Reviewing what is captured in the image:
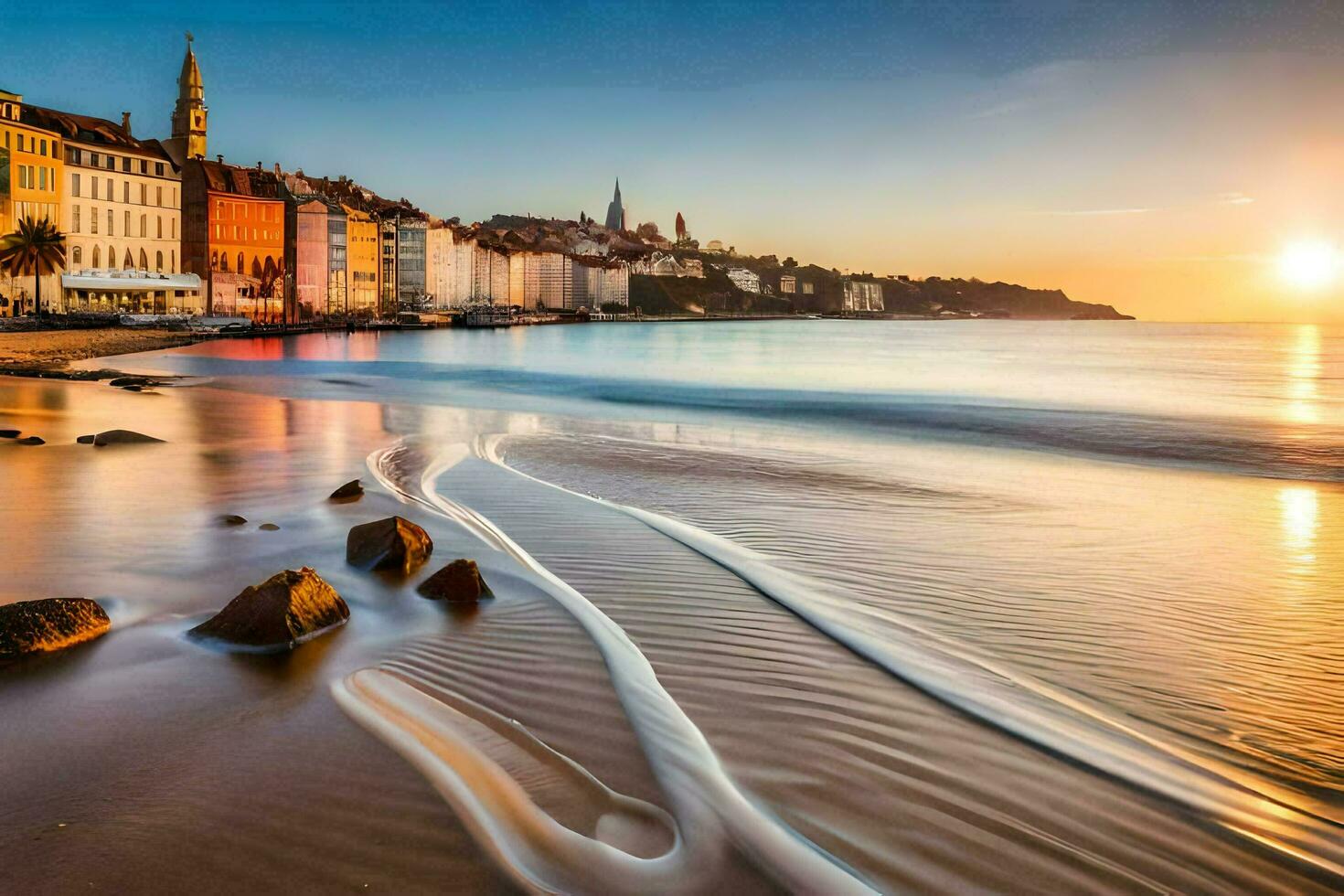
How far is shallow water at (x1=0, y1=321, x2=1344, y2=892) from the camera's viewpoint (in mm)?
3578

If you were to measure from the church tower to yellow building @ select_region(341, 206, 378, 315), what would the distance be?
15407 mm

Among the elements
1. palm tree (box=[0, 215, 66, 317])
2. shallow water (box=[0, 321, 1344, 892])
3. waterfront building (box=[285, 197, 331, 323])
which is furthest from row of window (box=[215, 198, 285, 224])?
shallow water (box=[0, 321, 1344, 892])

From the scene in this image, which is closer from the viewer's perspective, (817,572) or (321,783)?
(321,783)

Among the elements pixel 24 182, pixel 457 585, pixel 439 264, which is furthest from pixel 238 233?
pixel 457 585

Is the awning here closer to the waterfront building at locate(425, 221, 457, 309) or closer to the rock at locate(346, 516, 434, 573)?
the waterfront building at locate(425, 221, 457, 309)

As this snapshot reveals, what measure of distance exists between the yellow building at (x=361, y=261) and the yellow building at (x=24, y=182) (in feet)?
141

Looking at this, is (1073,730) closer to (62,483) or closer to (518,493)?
(518,493)

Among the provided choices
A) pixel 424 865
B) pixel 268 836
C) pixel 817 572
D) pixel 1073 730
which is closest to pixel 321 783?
pixel 268 836

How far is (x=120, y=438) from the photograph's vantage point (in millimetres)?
13805

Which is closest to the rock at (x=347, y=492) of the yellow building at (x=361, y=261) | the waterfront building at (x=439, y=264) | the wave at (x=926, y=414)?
the wave at (x=926, y=414)

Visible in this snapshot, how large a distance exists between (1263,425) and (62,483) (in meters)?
26.0

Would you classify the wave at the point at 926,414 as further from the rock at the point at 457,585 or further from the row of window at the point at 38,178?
the row of window at the point at 38,178

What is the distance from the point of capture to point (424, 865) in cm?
334

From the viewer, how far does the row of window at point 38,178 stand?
2576 inches
